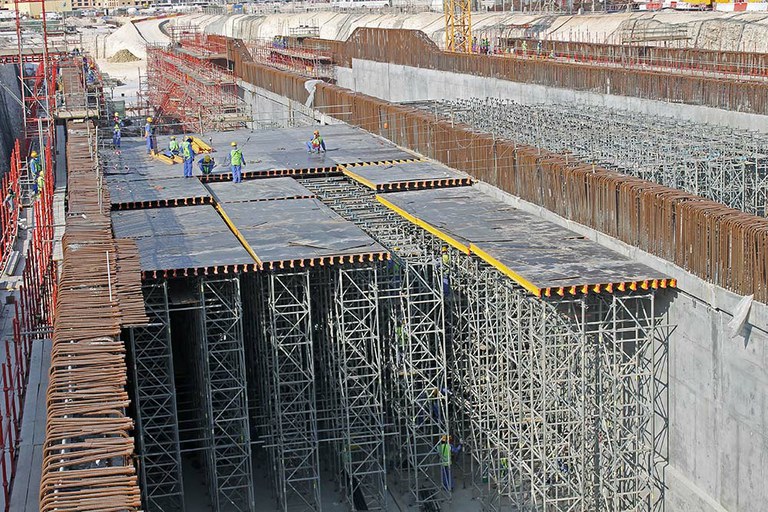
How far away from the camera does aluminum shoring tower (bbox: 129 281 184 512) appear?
2441 centimetres

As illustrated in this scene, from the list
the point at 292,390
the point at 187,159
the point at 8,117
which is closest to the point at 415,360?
the point at 292,390

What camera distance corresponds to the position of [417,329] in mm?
28578

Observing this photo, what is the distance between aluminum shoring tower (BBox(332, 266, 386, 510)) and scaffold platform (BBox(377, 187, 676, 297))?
8.05ft

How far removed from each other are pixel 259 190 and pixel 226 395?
10.3 m

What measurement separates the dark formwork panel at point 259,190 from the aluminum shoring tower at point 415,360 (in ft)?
16.5

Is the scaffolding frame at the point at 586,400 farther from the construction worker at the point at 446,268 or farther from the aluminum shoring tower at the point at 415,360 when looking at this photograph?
the construction worker at the point at 446,268

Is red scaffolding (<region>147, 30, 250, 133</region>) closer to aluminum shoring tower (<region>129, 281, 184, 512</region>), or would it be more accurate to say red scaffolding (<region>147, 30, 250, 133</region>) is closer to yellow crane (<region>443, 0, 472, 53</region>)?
yellow crane (<region>443, 0, 472, 53</region>)

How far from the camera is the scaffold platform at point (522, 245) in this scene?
2288 cm

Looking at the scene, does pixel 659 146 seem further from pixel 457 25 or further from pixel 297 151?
pixel 457 25

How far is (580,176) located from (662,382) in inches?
244

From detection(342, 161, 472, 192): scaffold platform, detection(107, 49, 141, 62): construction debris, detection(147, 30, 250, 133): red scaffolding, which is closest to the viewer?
detection(342, 161, 472, 192): scaffold platform

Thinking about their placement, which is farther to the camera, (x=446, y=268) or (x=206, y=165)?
(x=206, y=165)

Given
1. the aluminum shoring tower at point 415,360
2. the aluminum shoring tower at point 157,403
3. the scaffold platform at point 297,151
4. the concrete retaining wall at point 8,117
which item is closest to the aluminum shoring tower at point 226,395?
the aluminum shoring tower at point 157,403

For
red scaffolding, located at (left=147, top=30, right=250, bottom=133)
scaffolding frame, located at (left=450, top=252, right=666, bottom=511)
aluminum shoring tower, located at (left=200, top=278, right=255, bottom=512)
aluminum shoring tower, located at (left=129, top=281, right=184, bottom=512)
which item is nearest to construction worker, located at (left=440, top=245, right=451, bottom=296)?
scaffolding frame, located at (left=450, top=252, right=666, bottom=511)
